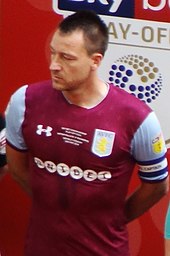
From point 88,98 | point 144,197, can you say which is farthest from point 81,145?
point 144,197

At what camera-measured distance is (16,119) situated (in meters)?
2.90

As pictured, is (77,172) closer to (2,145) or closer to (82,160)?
(82,160)

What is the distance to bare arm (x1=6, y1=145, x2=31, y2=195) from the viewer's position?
3.04 meters

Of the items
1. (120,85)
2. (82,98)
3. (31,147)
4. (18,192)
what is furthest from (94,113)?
(18,192)

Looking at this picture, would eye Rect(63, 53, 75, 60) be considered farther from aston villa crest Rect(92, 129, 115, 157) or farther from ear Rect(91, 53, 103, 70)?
aston villa crest Rect(92, 129, 115, 157)

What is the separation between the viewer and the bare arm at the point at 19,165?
304 cm

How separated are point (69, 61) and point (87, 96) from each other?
0.56ft

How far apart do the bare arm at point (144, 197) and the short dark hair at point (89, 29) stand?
0.58 m

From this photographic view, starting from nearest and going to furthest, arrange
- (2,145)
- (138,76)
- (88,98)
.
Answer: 1. (88,98)
2. (2,145)
3. (138,76)

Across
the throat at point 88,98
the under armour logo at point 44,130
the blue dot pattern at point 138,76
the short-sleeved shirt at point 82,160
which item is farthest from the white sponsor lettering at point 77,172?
the blue dot pattern at point 138,76

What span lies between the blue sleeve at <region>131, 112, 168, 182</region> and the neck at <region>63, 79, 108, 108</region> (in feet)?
0.62

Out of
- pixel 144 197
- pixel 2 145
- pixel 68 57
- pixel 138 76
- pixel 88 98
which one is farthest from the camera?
pixel 138 76

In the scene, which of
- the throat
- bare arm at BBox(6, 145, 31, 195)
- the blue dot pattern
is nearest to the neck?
the throat

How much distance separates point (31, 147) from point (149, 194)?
502 millimetres
